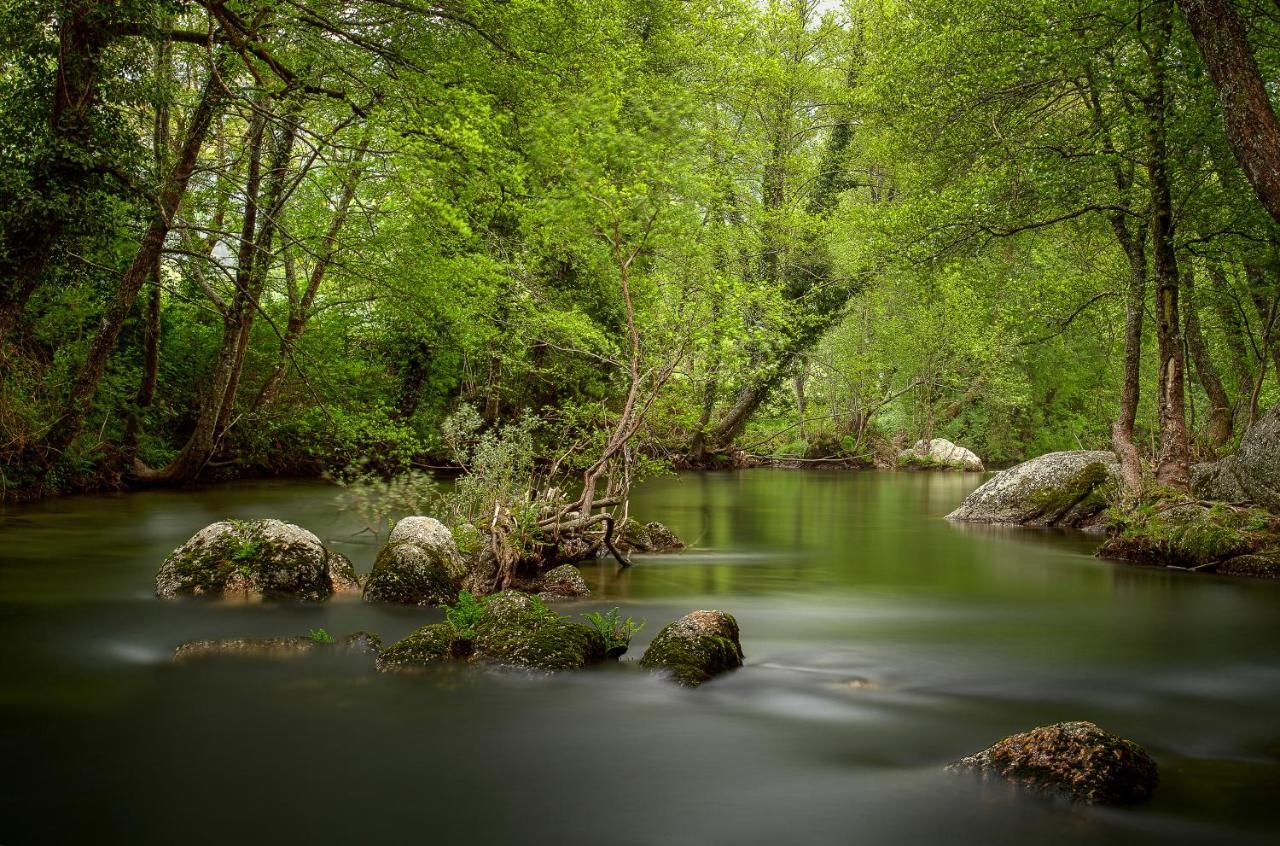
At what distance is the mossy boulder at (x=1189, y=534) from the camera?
41.0 ft

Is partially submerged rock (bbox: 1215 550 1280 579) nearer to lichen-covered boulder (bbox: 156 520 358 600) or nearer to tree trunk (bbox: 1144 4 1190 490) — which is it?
tree trunk (bbox: 1144 4 1190 490)

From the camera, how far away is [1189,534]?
12.9 m

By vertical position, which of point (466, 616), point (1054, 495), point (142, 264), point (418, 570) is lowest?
point (466, 616)

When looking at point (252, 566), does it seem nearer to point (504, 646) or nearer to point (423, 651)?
point (423, 651)

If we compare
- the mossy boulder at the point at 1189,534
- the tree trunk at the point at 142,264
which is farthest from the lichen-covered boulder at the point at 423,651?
the mossy boulder at the point at 1189,534

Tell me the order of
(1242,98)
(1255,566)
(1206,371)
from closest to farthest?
(1242,98)
(1255,566)
(1206,371)

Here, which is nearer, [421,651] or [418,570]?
[421,651]

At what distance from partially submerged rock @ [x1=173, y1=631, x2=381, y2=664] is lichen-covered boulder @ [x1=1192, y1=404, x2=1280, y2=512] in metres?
12.2

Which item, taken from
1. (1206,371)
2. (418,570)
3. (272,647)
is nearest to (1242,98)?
(418,570)

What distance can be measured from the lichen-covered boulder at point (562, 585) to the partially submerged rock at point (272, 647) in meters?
2.56

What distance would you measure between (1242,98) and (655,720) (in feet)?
24.4

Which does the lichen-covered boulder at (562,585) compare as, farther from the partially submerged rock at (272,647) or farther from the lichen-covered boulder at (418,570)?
the partially submerged rock at (272,647)

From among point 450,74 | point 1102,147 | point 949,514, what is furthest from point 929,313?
point 450,74

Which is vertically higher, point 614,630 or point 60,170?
point 60,170
